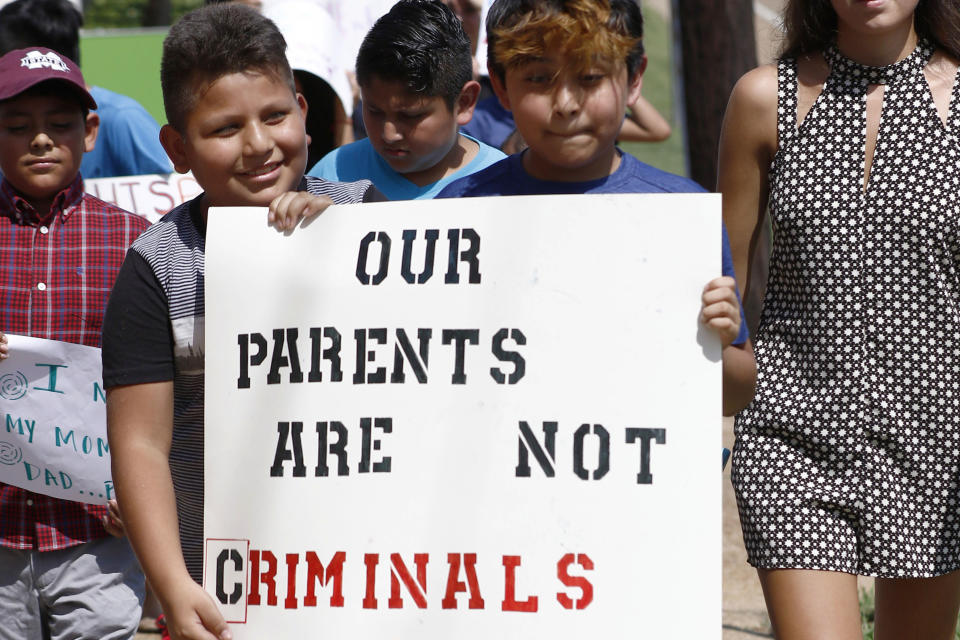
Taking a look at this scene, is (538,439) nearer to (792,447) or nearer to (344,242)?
(344,242)

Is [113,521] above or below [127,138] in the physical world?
below

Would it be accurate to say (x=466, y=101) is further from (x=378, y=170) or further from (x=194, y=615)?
(x=194, y=615)

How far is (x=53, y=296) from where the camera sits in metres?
3.88

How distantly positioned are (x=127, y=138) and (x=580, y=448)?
3.47m

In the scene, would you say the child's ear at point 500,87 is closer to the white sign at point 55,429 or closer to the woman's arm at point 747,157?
the woman's arm at point 747,157

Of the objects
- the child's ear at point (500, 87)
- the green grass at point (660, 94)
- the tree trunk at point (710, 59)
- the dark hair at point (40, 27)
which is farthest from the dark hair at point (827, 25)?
the green grass at point (660, 94)

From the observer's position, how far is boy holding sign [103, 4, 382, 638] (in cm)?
272

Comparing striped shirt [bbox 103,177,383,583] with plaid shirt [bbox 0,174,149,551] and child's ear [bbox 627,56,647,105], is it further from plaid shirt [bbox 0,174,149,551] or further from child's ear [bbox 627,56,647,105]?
plaid shirt [bbox 0,174,149,551]

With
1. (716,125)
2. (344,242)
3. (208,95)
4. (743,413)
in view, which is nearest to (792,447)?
(743,413)

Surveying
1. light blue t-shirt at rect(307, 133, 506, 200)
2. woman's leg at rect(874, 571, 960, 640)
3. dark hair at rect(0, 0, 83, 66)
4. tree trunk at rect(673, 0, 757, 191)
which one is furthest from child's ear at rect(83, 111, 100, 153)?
tree trunk at rect(673, 0, 757, 191)

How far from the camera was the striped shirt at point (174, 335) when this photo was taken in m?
2.78

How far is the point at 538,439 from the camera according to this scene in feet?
8.54

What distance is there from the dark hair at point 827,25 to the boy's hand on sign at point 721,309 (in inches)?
39.4

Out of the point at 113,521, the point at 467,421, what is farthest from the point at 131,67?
the point at 467,421
